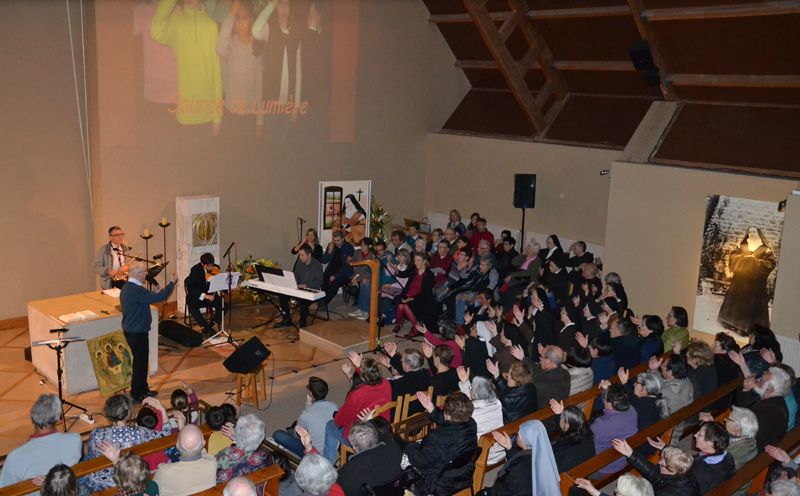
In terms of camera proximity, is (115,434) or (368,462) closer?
(368,462)

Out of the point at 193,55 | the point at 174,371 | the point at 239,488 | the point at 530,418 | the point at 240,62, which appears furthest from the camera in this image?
the point at 240,62

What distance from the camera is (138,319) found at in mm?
6992

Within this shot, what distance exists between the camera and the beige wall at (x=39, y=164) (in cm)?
870

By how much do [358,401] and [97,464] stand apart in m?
1.83

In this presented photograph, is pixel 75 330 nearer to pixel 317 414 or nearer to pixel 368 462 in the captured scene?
pixel 317 414

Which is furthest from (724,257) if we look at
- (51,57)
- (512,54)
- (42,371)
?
(51,57)

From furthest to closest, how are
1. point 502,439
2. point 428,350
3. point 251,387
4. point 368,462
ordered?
point 251,387 → point 428,350 → point 502,439 → point 368,462

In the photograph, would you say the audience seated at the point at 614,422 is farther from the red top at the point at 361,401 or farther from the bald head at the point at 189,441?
the bald head at the point at 189,441

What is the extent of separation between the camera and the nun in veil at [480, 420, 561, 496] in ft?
14.8

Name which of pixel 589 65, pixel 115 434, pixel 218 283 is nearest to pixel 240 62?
pixel 218 283

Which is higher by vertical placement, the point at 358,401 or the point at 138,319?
the point at 138,319

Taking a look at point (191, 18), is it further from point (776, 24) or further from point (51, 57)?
point (776, 24)

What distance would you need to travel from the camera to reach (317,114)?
11.3 meters

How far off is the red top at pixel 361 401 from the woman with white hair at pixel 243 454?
943 millimetres
